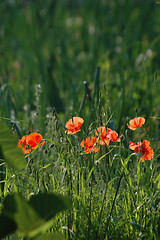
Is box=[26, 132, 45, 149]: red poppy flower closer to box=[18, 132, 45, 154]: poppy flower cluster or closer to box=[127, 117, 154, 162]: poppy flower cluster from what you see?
box=[18, 132, 45, 154]: poppy flower cluster

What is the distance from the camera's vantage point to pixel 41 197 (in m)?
0.76

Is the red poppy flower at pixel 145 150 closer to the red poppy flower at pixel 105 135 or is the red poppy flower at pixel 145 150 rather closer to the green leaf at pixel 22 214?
the red poppy flower at pixel 105 135

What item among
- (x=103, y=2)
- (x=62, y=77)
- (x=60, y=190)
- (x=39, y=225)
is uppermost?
(x=103, y=2)

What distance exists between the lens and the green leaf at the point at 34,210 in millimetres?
696

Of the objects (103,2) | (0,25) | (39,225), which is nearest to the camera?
(39,225)

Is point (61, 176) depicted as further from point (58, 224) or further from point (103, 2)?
point (103, 2)

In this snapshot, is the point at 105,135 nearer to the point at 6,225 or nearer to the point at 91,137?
the point at 91,137

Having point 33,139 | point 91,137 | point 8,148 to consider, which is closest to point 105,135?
point 91,137

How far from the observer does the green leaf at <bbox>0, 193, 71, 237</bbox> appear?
0.70m

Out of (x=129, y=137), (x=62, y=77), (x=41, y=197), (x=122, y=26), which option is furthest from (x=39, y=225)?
(x=122, y=26)

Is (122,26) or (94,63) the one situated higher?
(122,26)

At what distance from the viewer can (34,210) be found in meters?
0.72

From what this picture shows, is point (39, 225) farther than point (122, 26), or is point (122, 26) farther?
point (122, 26)

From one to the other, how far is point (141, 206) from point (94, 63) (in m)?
1.72
